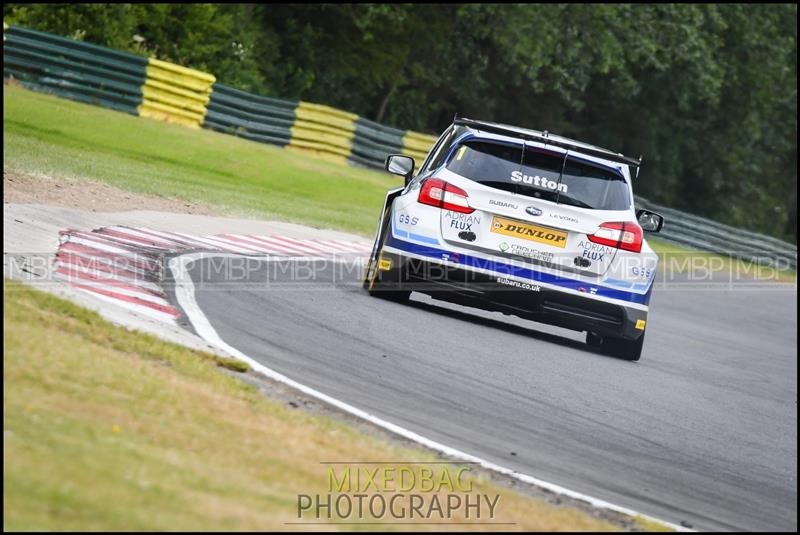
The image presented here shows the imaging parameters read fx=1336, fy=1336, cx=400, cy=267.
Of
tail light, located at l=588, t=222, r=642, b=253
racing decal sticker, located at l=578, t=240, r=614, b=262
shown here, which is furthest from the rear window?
racing decal sticker, located at l=578, t=240, r=614, b=262

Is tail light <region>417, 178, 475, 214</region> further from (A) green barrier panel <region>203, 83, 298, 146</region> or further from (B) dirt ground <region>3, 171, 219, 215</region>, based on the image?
(A) green barrier panel <region>203, 83, 298, 146</region>

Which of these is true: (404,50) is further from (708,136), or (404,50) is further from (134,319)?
(134,319)

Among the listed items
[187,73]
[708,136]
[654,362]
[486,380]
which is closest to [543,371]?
[486,380]

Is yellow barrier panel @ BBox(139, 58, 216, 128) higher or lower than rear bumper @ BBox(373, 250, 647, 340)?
higher

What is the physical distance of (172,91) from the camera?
3047 centimetres

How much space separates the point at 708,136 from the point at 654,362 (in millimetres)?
35492

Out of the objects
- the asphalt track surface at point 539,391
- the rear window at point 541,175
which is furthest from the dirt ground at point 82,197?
the rear window at point 541,175

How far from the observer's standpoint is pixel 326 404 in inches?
281

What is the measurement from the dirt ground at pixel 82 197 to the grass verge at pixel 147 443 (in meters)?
5.99

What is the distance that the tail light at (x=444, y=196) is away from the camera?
1066 cm

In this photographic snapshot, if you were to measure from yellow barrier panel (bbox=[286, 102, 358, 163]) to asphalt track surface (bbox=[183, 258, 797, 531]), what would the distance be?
1846cm

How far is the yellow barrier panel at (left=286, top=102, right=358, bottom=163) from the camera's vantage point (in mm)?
32188

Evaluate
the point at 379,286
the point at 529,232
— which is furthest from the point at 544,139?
the point at 379,286

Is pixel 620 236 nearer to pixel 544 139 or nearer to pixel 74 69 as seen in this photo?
pixel 544 139
